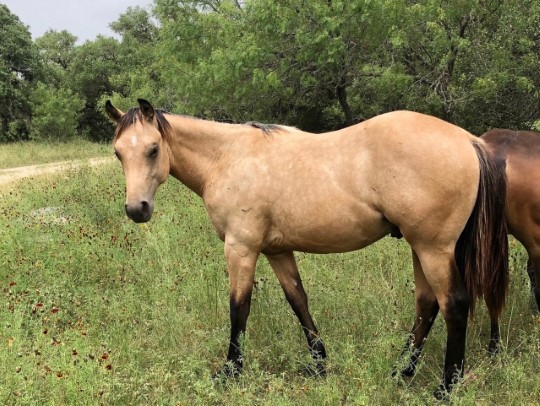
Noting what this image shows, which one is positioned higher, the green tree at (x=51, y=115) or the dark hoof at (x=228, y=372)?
the dark hoof at (x=228, y=372)

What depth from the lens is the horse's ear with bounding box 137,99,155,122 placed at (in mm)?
2947

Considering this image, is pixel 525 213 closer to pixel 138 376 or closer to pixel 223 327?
pixel 223 327

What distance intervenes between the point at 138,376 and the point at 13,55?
30.6 metres

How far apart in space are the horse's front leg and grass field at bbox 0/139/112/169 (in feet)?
56.1

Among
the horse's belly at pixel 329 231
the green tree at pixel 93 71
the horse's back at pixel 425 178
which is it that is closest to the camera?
the horse's back at pixel 425 178

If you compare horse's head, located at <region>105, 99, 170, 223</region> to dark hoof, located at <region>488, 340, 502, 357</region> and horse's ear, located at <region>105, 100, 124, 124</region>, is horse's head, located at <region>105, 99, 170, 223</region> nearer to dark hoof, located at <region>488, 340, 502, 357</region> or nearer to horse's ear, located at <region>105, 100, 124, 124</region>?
horse's ear, located at <region>105, 100, 124, 124</region>

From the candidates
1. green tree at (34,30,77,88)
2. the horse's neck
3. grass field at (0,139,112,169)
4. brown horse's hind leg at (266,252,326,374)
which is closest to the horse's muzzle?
the horse's neck

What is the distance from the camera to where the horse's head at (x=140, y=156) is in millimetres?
2928

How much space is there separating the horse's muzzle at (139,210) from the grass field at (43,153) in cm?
1706

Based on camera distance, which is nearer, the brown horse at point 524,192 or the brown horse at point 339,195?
the brown horse at point 339,195

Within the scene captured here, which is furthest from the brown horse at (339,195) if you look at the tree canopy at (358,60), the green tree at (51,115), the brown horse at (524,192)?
the green tree at (51,115)

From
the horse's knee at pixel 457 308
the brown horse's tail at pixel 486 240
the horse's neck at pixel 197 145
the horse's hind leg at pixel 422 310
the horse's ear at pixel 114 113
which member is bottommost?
the horse's hind leg at pixel 422 310

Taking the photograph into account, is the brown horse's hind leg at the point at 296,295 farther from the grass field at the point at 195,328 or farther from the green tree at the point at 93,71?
the green tree at the point at 93,71

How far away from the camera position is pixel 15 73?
2859 cm
